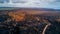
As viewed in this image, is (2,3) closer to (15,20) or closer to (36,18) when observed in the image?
(15,20)

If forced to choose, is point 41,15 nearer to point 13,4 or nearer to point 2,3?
point 13,4

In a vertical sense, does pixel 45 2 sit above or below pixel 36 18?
above

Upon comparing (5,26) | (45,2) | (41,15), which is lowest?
(5,26)

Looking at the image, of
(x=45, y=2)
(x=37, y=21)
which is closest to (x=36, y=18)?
(x=37, y=21)

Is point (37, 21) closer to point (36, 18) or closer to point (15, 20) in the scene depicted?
point (36, 18)

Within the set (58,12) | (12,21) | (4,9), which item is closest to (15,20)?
(12,21)

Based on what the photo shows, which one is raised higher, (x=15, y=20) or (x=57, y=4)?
(x=57, y=4)
